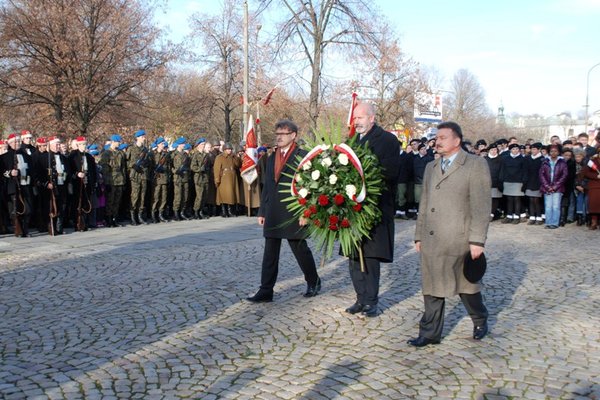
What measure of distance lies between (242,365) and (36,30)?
21468mm

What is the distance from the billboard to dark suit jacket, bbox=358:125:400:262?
18.4 m

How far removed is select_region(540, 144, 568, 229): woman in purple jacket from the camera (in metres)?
14.9

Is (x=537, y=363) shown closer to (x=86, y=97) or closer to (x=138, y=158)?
(x=138, y=158)

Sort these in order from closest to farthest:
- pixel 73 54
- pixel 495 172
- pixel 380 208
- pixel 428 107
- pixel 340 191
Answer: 1. pixel 340 191
2. pixel 380 208
3. pixel 495 172
4. pixel 73 54
5. pixel 428 107

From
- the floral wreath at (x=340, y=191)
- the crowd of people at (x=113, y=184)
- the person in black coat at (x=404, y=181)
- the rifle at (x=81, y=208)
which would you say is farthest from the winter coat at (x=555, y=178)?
the rifle at (x=81, y=208)

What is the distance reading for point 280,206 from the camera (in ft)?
23.0

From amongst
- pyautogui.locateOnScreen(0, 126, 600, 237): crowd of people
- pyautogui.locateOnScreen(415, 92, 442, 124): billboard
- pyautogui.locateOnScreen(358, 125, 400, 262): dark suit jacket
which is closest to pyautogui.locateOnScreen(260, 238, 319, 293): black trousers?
pyautogui.locateOnScreen(358, 125, 400, 262): dark suit jacket

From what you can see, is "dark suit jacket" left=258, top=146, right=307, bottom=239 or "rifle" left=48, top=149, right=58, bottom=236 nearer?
"dark suit jacket" left=258, top=146, right=307, bottom=239

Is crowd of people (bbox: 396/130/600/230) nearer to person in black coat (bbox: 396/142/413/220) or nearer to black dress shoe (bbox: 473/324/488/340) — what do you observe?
person in black coat (bbox: 396/142/413/220)

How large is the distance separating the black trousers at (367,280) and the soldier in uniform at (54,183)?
28.4ft

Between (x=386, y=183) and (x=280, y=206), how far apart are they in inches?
54.0

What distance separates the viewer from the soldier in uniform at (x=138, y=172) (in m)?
14.9

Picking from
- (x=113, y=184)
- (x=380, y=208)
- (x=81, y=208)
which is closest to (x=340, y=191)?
(x=380, y=208)

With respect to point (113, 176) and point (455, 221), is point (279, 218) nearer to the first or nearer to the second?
point (455, 221)
